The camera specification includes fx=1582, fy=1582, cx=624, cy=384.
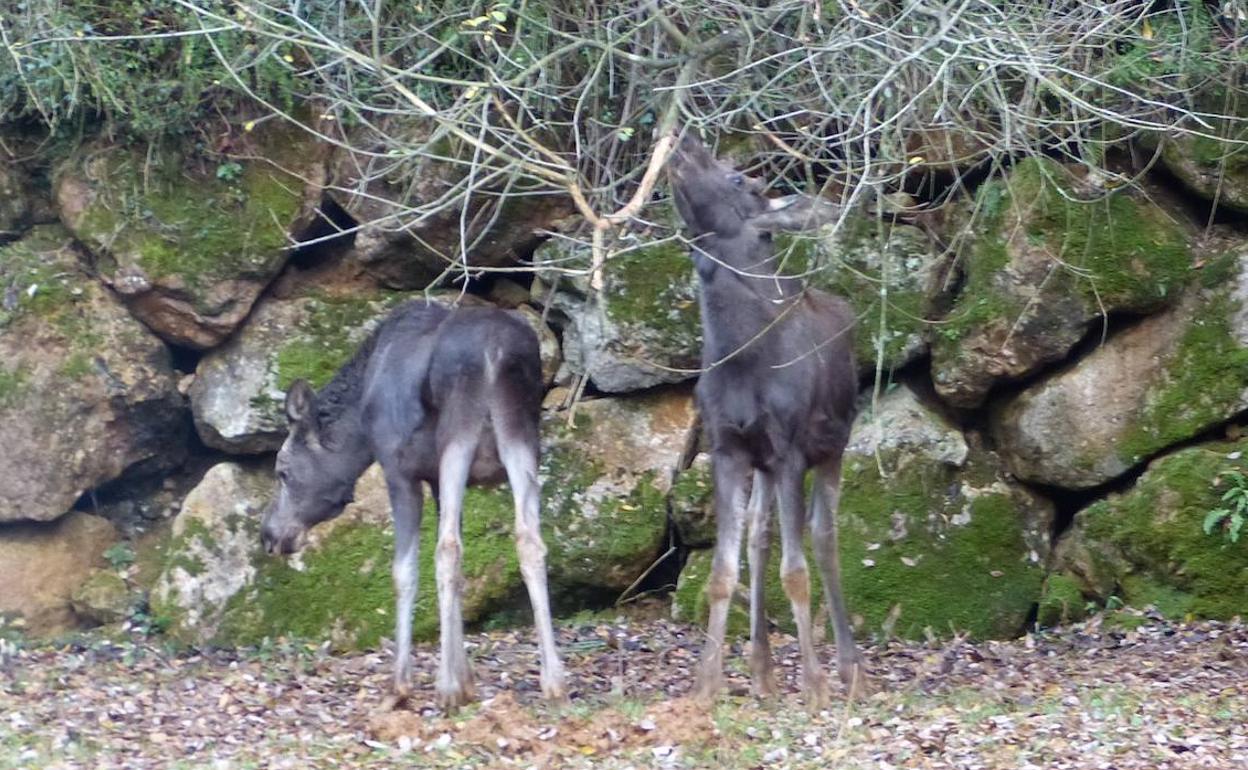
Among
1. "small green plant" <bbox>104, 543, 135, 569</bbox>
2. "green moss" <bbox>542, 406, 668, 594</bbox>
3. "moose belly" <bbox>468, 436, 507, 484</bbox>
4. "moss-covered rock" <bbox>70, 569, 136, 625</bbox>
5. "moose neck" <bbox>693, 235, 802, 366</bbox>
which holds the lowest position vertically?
"moss-covered rock" <bbox>70, 569, 136, 625</bbox>

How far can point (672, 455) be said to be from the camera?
1035cm

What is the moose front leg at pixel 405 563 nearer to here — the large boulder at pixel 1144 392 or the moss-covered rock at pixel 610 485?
the moss-covered rock at pixel 610 485

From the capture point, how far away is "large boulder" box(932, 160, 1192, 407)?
9.55 m

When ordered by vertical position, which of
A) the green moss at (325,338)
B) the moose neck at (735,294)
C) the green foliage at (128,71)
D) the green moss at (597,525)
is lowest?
the green moss at (597,525)

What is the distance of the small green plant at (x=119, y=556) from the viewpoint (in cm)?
1066

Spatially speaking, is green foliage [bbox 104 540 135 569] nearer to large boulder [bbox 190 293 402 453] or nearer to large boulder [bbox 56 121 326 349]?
large boulder [bbox 190 293 402 453]

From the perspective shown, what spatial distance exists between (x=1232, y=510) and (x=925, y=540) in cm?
179

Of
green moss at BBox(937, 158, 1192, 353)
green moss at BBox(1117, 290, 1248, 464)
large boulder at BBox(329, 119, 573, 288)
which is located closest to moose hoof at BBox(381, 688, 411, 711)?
large boulder at BBox(329, 119, 573, 288)

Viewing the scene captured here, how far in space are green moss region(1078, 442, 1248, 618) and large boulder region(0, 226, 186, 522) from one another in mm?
6242

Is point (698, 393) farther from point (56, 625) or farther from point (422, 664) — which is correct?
point (56, 625)

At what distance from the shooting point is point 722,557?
7.63 metres

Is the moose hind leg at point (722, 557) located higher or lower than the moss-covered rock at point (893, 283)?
lower

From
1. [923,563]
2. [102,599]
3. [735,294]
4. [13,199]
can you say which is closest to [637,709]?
[735,294]

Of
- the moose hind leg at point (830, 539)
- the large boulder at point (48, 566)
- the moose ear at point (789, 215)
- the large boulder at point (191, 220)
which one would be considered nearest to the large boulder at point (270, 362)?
the large boulder at point (191, 220)
